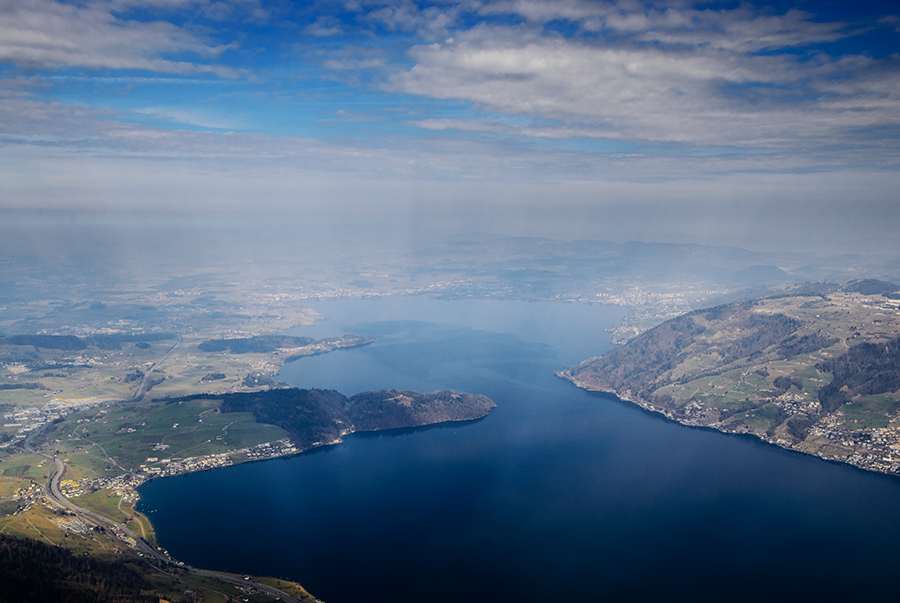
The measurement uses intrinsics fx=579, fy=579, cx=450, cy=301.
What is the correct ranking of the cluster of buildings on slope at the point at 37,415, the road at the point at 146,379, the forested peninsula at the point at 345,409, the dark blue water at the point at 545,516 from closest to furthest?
1. the dark blue water at the point at 545,516
2. the cluster of buildings on slope at the point at 37,415
3. the forested peninsula at the point at 345,409
4. the road at the point at 146,379

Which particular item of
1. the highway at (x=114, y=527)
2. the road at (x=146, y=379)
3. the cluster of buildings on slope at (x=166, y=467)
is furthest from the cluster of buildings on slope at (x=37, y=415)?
the cluster of buildings on slope at (x=166, y=467)

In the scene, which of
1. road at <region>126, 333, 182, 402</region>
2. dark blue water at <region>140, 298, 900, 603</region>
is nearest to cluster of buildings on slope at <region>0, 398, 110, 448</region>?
road at <region>126, 333, 182, 402</region>

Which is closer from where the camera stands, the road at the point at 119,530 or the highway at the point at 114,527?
the road at the point at 119,530

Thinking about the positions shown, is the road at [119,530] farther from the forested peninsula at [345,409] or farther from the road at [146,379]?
the road at [146,379]

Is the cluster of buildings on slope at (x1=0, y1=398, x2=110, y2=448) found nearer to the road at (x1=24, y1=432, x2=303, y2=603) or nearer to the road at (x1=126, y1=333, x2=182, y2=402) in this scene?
the road at (x1=126, y1=333, x2=182, y2=402)

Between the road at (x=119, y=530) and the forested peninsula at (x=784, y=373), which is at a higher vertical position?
the forested peninsula at (x=784, y=373)

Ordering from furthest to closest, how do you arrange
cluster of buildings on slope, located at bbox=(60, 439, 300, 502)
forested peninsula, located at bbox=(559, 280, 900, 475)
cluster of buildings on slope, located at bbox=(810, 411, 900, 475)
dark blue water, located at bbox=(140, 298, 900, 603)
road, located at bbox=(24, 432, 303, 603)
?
forested peninsula, located at bbox=(559, 280, 900, 475) < cluster of buildings on slope, located at bbox=(810, 411, 900, 475) < cluster of buildings on slope, located at bbox=(60, 439, 300, 502) < dark blue water, located at bbox=(140, 298, 900, 603) < road, located at bbox=(24, 432, 303, 603)

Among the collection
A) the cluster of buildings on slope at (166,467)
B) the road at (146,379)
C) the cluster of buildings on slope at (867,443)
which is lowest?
the road at (146,379)

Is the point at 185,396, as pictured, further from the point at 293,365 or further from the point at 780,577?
the point at 780,577
